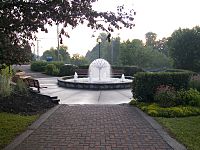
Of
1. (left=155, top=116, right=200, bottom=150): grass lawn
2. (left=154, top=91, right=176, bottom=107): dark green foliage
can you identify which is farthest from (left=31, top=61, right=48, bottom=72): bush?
(left=155, top=116, right=200, bottom=150): grass lawn

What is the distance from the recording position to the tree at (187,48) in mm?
27922

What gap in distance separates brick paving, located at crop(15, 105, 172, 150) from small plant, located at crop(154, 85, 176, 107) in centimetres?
118

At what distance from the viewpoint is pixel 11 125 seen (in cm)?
855

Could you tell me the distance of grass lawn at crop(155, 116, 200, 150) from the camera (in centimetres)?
694

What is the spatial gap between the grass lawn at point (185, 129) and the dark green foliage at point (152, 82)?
9.00ft

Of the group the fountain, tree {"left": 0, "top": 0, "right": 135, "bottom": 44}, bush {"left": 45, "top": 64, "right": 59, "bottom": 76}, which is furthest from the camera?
bush {"left": 45, "top": 64, "right": 59, "bottom": 76}

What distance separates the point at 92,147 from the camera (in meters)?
6.60

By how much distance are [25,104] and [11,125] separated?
2774 mm

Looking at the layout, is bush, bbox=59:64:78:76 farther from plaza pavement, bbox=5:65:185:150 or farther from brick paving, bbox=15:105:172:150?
brick paving, bbox=15:105:172:150

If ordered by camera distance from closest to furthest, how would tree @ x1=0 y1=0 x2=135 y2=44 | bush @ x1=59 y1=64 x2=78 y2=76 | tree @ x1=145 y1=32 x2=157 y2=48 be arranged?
tree @ x1=0 y1=0 x2=135 y2=44, bush @ x1=59 y1=64 x2=78 y2=76, tree @ x1=145 y1=32 x2=157 y2=48

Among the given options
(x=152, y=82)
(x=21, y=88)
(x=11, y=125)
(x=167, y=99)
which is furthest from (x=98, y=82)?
(x=11, y=125)

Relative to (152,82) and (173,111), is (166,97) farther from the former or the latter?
(152,82)

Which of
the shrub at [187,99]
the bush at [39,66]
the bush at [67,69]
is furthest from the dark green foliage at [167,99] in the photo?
the bush at [39,66]

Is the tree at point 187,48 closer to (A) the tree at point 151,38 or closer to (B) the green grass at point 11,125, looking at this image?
(B) the green grass at point 11,125
